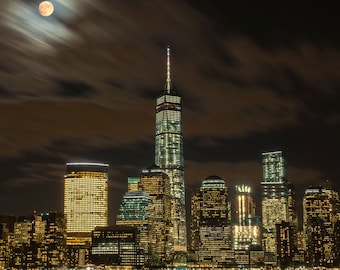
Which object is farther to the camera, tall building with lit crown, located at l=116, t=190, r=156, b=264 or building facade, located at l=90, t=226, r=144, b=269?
tall building with lit crown, located at l=116, t=190, r=156, b=264

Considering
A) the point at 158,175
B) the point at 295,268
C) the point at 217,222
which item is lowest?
the point at 295,268

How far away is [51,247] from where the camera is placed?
140 meters

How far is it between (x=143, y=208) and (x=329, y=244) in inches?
1691

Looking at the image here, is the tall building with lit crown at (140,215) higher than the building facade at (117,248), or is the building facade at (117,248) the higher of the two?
the tall building with lit crown at (140,215)

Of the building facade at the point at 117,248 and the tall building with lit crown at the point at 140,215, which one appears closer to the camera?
the building facade at the point at 117,248

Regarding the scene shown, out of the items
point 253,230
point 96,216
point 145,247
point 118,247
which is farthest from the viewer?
point 253,230

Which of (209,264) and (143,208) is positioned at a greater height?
(143,208)

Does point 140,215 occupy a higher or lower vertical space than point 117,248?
higher

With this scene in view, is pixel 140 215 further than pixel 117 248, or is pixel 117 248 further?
pixel 140 215

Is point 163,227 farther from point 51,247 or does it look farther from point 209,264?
point 51,247

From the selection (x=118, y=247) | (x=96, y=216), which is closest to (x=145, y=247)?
(x=118, y=247)

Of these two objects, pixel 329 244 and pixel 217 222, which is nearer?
pixel 329 244

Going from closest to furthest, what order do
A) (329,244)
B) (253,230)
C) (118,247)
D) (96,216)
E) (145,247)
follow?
(118,247), (145,247), (329,244), (96,216), (253,230)

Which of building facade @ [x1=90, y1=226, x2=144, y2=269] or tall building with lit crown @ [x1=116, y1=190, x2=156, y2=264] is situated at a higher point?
tall building with lit crown @ [x1=116, y1=190, x2=156, y2=264]
